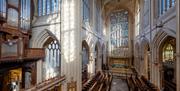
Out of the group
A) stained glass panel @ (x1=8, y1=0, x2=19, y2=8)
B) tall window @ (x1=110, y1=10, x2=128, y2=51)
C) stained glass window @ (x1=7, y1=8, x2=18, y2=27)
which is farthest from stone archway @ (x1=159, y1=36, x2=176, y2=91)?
stained glass panel @ (x1=8, y1=0, x2=19, y2=8)

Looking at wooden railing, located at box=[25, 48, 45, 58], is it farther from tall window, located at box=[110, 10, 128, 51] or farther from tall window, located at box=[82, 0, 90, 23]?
tall window, located at box=[110, 10, 128, 51]

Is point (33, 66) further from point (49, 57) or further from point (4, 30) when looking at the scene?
point (4, 30)

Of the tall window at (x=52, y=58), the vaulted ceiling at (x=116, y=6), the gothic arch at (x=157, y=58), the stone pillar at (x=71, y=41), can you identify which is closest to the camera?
the stone pillar at (x=71, y=41)

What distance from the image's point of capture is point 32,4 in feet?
38.8

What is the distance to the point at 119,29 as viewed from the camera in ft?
84.0

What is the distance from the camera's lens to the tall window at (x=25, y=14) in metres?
10.4

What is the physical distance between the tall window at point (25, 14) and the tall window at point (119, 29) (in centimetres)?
1693

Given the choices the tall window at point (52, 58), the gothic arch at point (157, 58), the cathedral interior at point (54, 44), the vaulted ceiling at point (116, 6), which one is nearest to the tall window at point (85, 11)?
the cathedral interior at point (54, 44)

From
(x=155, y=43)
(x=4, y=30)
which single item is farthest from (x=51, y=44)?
(x=155, y=43)

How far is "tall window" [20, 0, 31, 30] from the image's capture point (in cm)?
1043

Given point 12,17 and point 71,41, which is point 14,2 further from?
point 71,41

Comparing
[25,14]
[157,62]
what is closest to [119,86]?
[157,62]

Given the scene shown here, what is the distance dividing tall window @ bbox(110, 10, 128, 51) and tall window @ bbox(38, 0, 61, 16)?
1593 centimetres

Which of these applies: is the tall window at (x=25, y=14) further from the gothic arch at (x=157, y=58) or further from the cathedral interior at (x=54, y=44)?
the gothic arch at (x=157, y=58)
